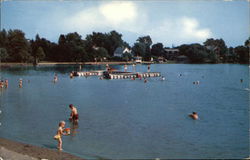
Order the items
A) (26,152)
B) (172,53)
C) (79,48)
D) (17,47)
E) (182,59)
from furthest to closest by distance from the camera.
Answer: (172,53), (182,59), (79,48), (17,47), (26,152)

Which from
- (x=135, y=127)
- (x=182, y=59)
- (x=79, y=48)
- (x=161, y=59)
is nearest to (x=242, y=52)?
(x=161, y=59)

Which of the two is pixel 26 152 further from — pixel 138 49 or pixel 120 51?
pixel 120 51

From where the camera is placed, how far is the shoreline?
48.6 feet

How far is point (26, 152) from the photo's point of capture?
52.9ft

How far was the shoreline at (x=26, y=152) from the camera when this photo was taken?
48.6 ft

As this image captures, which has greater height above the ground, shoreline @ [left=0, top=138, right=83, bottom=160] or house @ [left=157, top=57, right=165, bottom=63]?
house @ [left=157, top=57, right=165, bottom=63]

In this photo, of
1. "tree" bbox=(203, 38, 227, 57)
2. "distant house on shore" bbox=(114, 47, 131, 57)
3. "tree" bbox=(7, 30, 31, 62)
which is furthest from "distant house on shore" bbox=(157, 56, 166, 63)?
"tree" bbox=(7, 30, 31, 62)

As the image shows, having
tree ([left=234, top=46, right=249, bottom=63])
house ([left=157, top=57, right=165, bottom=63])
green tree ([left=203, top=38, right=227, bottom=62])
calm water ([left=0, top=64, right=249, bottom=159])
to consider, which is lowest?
calm water ([left=0, top=64, right=249, bottom=159])

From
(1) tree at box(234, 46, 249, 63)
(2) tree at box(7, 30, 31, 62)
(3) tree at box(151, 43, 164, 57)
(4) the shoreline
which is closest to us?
(4) the shoreline

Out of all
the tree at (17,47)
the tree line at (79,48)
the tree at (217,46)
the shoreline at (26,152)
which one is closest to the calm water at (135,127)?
the shoreline at (26,152)

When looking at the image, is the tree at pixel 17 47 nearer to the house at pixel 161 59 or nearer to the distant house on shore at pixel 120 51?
the distant house on shore at pixel 120 51

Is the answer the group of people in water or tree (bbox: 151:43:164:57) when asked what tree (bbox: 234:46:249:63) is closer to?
tree (bbox: 151:43:164:57)

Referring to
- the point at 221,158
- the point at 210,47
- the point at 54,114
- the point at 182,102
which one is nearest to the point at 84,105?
the point at 54,114

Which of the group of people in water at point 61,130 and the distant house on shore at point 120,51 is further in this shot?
the distant house on shore at point 120,51
